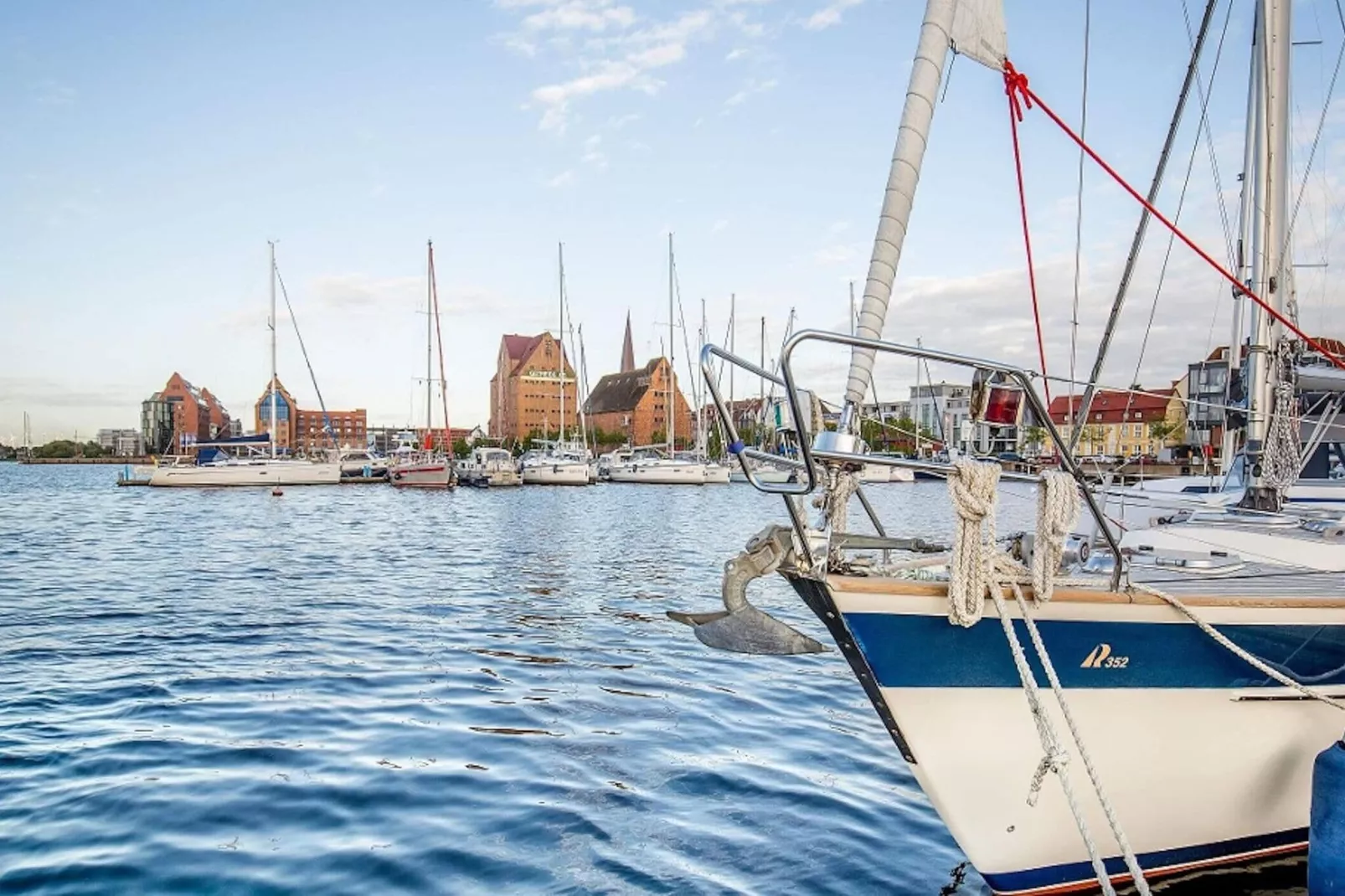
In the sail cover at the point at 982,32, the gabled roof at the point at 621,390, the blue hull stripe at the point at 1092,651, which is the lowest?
the blue hull stripe at the point at 1092,651

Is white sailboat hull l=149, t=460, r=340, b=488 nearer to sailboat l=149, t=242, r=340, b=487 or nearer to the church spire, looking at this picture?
sailboat l=149, t=242, r=340, b=487

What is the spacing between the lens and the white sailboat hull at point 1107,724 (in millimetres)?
4512

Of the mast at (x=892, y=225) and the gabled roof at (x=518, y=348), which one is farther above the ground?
the gabled roof at (x=518, y=348)

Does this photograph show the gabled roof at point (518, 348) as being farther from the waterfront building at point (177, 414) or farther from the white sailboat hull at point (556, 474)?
the white sailboat hull at point (556, 474)

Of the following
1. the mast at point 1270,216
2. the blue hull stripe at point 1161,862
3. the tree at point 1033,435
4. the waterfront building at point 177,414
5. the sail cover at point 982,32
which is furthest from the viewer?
the waterfront building at point 177,414

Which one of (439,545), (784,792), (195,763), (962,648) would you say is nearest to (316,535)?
(439,545)

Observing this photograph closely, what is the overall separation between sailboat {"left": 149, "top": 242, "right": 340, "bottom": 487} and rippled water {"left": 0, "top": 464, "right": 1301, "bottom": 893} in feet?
140

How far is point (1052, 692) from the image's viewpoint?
4.66 m

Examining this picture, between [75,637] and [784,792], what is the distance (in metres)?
9.46

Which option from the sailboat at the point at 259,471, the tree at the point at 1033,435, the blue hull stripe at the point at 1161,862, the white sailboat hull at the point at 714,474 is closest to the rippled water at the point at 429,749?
the blue hull stripe at the point at 1161,862

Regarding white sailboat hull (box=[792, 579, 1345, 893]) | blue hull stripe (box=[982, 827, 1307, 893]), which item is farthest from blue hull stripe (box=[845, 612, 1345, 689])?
blue hull stripe (box=[982, 827, 1307, 893])

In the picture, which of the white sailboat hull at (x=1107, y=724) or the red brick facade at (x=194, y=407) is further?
the red brick facade at (x=194, y=407)

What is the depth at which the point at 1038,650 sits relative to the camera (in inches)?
169

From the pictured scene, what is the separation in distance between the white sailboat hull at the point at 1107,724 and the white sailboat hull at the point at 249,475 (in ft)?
198
